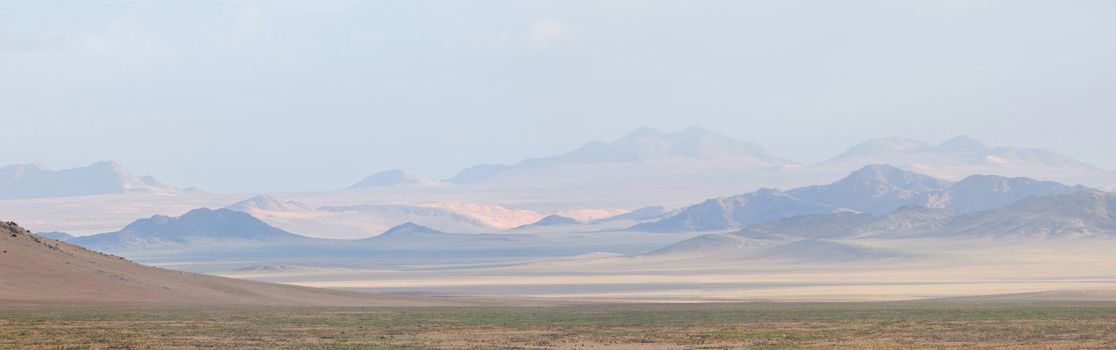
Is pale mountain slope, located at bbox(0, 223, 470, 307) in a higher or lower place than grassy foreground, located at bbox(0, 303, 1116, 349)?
higher

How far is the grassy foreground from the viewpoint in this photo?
48.9m

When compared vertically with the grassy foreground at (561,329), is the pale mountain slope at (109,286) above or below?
above

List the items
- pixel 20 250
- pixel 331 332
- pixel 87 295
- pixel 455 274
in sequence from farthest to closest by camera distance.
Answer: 1. pixel 455 274
2. pixel 20 250
3. pixel 87 295
4. pixel 331 332

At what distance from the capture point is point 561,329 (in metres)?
59.2

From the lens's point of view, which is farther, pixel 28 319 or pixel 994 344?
pixel 28 319

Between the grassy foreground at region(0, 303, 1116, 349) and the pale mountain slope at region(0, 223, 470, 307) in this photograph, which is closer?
the grassy foreground at region(0, 303, 1116, 349)

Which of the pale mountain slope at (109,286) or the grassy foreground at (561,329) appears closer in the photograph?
the grassy foreground at (561,329)

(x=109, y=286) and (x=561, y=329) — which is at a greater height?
(x=109, y=286)

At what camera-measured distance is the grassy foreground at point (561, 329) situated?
1927 inches

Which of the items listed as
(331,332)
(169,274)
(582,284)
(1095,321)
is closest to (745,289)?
(582,284)

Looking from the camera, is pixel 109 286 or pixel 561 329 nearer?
pixel 561 329

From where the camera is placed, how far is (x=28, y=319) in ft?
→ 197

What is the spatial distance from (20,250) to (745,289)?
215 ft

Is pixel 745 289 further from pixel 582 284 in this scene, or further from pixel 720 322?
pixel 720 322
